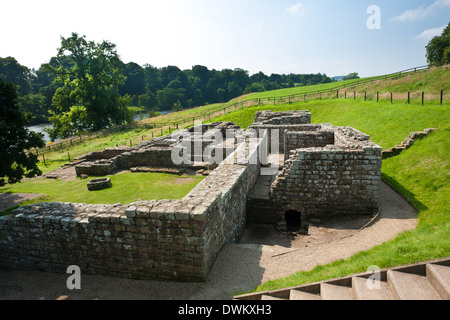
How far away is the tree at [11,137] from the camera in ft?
39.2

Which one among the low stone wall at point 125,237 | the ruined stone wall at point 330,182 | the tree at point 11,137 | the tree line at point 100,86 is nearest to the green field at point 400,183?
the low stone wall at point 125,237

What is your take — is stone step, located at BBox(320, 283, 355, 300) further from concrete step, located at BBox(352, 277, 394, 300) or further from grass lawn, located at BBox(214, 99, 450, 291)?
grass lawn, located at BBox(214, 99, 450, 291)

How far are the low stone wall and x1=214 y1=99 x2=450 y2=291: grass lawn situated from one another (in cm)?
177

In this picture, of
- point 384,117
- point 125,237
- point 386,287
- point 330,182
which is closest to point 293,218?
point 330,182

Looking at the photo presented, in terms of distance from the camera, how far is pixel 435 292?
370 centimetres

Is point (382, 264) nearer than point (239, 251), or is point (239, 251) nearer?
point (382, 264)

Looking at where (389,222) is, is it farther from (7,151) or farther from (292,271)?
(7,151)

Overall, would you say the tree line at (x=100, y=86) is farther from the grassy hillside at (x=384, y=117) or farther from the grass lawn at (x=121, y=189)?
the grassy hillside at (x=384, y=117)

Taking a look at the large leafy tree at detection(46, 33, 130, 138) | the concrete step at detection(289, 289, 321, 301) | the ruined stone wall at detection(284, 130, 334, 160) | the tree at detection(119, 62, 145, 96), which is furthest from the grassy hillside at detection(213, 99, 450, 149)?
the tree at detection(119, 62, 145, 96)

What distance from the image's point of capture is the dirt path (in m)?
5.34

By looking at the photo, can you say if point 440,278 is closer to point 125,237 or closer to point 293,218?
point 125,237

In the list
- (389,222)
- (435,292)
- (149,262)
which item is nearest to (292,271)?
(435,292)
